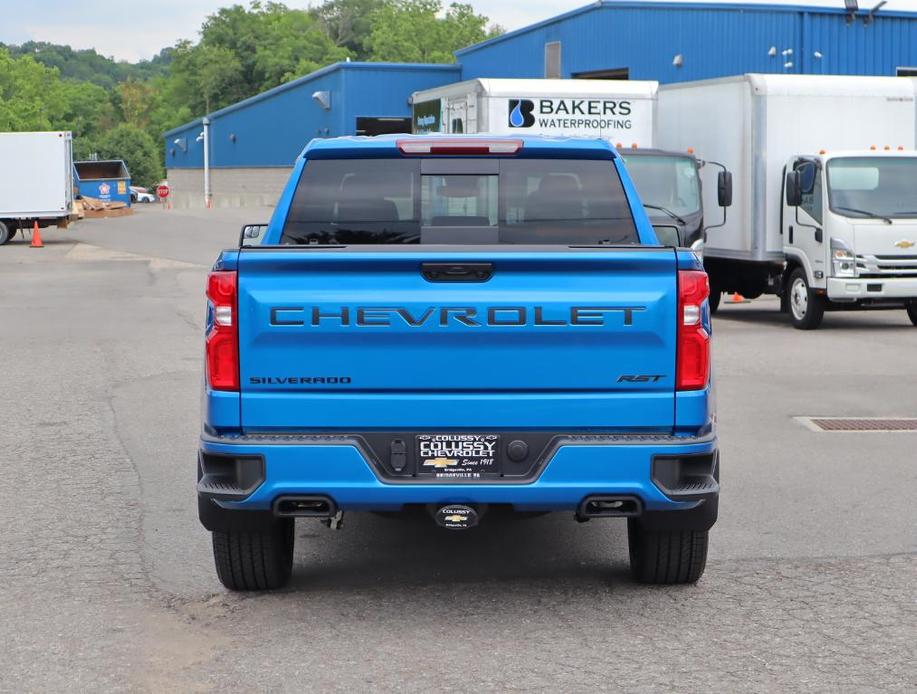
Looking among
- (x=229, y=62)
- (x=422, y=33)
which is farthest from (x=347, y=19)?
(x=229, y=62)

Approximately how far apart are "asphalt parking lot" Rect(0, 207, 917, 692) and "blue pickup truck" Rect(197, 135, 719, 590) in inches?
19.9

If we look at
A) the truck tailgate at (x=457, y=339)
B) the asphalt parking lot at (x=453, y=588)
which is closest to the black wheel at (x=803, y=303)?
the asphalt parking lot at (x=453, y=588)

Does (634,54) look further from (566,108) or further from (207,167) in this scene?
(207,167)

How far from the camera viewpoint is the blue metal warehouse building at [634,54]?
3905 centimetres

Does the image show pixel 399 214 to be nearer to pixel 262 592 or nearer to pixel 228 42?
pixel 262 592

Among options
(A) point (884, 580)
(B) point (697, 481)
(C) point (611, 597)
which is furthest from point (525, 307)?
(A) point (884, 580)

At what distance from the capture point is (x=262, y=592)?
6.17m

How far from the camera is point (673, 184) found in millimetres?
19734

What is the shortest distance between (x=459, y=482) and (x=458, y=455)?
4.0 inches

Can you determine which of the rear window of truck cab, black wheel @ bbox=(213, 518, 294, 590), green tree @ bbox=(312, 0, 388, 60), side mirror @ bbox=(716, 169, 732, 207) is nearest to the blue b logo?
side mirror @ bbox=(716, 169, 732, 207)

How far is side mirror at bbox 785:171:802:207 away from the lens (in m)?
18.2

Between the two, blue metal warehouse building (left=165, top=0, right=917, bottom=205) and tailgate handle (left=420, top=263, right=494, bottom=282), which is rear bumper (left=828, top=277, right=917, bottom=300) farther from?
blue metal warehouse building (left=165, top=0, right=917, bottom=205)

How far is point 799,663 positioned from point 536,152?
2624 mm

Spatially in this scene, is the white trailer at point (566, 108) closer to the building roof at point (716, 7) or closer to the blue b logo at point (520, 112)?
the blue b logo at point (520, 112)
